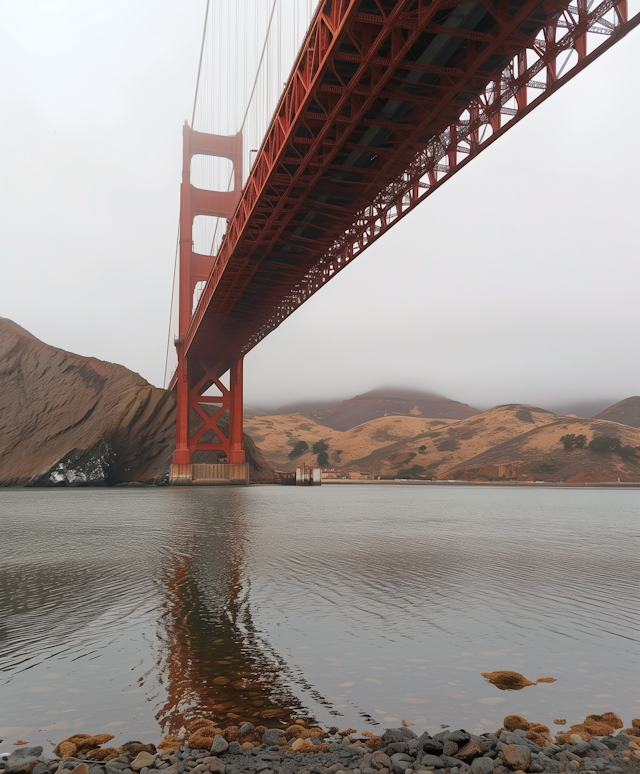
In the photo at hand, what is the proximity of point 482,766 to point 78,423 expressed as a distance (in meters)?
51.5

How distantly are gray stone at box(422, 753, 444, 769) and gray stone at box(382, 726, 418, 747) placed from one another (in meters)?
0.21

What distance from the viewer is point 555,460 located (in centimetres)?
6378

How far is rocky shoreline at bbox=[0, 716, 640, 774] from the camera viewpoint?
107 inches

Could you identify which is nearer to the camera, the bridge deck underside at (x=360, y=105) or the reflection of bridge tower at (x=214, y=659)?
the reflection of bridge tower at (x=214, y=659)

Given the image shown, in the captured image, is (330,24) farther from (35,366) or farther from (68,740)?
(35,366)

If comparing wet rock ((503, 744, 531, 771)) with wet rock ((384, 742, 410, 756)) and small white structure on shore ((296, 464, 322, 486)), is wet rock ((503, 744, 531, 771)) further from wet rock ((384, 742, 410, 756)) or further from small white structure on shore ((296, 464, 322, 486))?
small white structure on shore ((296, 464, 322, 486))

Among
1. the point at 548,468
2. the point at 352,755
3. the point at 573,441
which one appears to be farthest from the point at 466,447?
the point at 352,755

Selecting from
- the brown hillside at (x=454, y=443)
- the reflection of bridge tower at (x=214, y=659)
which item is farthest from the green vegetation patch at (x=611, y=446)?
the reflection of bridge tower at (x=214, y=659)

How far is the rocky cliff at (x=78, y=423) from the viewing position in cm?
4584

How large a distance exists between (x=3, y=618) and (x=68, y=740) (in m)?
2.88

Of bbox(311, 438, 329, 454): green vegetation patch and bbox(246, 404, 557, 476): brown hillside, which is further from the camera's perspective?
bbox(311, 438, 329, 454): green vegetation patch

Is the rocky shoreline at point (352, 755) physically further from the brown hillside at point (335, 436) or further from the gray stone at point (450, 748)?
the brown hillside at point (335, 436)

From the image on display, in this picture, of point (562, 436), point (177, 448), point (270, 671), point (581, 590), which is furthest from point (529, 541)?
point (562, 436)

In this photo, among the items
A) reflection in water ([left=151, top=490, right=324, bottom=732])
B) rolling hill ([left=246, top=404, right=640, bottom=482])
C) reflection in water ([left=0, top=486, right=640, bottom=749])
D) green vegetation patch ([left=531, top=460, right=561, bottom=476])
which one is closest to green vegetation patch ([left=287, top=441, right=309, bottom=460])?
rolling hill ([left=246, top=404, right=640, bottom=482])
